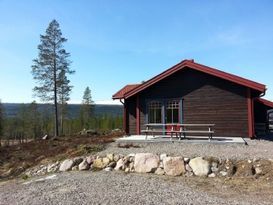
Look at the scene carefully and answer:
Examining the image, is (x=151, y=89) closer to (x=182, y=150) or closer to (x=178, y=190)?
(x=182, y=150)

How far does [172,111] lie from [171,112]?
9 cm

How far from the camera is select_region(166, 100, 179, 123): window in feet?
58.6

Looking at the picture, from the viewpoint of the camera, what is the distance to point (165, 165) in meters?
11.1

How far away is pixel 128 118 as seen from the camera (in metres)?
19.4

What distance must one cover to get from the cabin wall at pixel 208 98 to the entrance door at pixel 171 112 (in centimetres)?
38

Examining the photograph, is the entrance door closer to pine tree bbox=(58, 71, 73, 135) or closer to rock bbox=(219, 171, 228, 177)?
rock bbox=(219, 171, 228, 177)

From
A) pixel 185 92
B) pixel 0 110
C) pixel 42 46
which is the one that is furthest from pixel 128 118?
pixel 0 110

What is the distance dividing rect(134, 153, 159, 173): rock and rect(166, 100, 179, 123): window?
6451mm

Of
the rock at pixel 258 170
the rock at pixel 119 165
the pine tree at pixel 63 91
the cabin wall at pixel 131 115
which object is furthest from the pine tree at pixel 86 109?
the rock at pixel 258 170

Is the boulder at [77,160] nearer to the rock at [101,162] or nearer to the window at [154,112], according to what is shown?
the rock at [101,162]

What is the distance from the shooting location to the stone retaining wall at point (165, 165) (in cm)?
1007

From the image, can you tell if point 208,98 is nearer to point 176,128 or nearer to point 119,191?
point 176,128

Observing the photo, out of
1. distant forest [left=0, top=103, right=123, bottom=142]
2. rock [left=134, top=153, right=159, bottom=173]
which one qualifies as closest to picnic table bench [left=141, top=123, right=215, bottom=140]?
rock [left=134, top=153, right=159, bottom=173]

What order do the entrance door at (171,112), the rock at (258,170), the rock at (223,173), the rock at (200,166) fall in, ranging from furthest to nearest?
1. the entrance door at (171,112)
2. the rock at (200,166)
3. the rock at (223,173)
4. the rock at (258,170)
